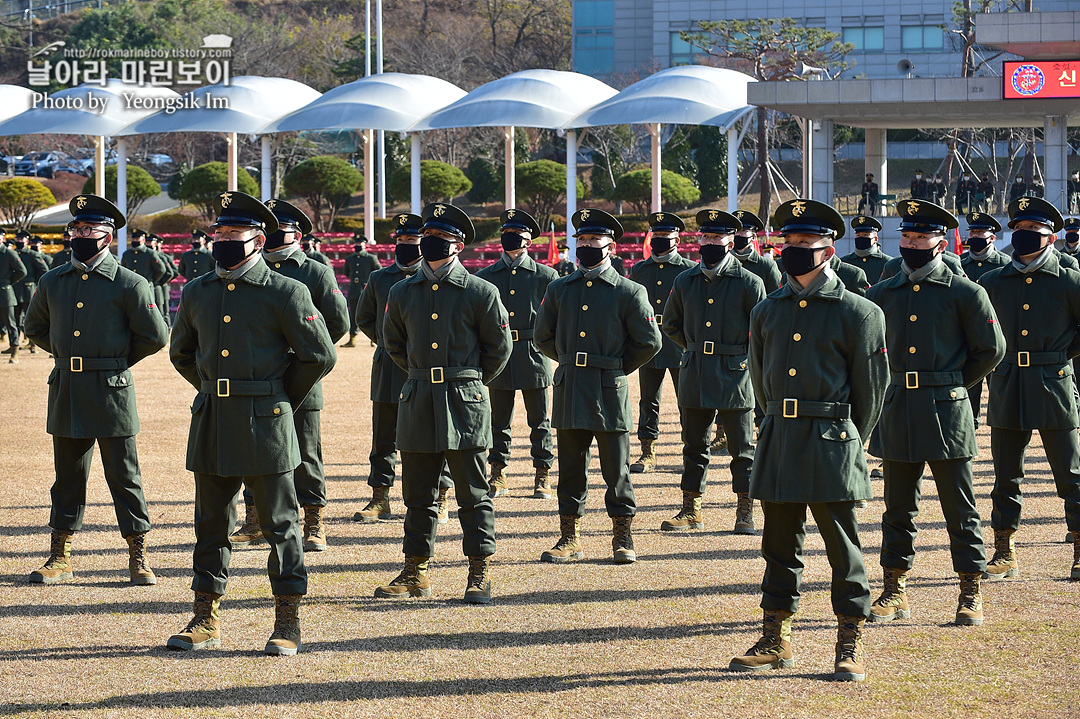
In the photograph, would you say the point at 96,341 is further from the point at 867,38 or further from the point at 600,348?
the point at 867,38

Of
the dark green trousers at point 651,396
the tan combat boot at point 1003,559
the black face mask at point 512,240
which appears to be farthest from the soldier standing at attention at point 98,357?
the dark green trousers at point 651,396

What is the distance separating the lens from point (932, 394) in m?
7.30

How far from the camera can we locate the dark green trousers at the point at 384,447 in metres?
10.2

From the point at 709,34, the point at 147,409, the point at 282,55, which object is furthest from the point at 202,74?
the point at 147,409

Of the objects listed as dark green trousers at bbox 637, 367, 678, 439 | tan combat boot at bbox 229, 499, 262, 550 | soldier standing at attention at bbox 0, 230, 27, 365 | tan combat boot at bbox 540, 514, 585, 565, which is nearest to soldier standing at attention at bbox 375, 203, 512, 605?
tan combat boot at bbox 540, 514, 585, 565

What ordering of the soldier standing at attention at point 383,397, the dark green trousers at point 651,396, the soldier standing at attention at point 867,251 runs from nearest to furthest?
the soldier standing at attention at point 383,397
the dark green trousers at point 651,396
the soldier standing at attention at point 867,251

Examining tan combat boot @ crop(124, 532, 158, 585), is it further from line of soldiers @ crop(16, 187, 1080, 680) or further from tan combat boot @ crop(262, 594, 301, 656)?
tan combat boot @ crop(262, 594, 301, 656)

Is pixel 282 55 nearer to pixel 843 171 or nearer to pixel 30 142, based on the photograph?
pixel 30 142

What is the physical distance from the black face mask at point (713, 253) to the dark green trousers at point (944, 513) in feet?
9.78

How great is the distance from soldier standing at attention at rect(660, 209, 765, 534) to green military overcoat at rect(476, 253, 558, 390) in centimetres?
169

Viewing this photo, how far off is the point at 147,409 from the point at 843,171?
50533mm

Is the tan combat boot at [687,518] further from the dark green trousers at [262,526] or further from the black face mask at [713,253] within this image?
the dark green trousers at [262,526]

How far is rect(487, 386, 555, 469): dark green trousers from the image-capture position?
11.3m

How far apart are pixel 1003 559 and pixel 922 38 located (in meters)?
66.4
